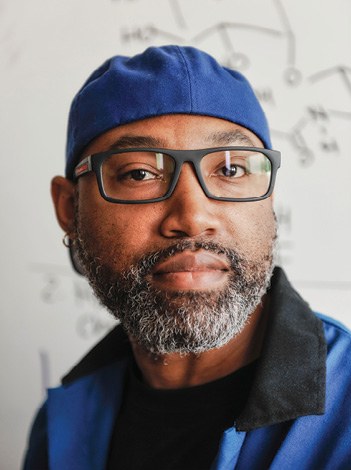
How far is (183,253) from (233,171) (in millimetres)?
208

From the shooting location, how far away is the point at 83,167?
948mm

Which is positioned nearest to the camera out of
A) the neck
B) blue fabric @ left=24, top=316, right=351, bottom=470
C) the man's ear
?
blue fabric @ left=24, top=316, right=351, bottom=470

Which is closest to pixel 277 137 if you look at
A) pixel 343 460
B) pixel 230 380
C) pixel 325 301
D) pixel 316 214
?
pixel 316 214

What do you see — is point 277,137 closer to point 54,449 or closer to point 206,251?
Result: point 206,251

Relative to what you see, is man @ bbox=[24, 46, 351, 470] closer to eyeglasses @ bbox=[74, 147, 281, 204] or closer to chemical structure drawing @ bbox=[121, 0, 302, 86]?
eyeglasses @ bbox=[74, 147, 281, 204]

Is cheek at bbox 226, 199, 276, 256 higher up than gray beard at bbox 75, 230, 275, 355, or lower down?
higher up

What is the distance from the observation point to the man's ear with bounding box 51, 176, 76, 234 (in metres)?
1.12

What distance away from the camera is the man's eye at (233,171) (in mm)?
879

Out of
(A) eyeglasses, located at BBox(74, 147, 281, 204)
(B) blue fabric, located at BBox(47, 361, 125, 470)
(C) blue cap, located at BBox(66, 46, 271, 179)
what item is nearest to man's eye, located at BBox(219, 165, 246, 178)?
(A) eyeglasses, located at BBox(74, 147, 281, 204)

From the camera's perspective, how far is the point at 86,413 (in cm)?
108

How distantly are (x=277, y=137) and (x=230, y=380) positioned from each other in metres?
0.69

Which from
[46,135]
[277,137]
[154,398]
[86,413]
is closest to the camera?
[154,398]

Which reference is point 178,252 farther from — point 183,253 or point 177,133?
point 177,133

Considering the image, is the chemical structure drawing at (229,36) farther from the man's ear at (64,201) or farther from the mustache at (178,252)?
the mustache at (178,252)
